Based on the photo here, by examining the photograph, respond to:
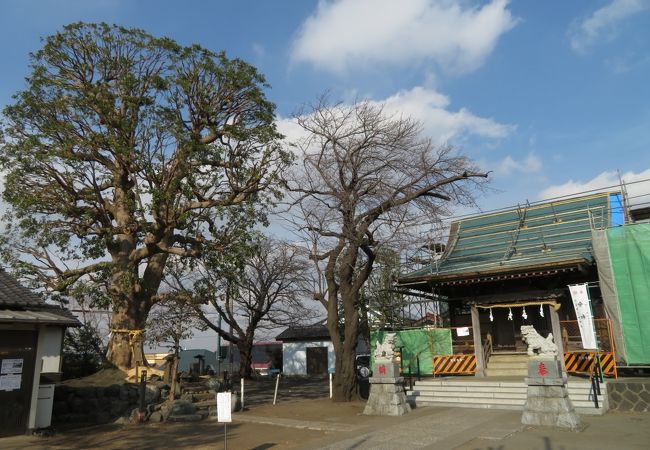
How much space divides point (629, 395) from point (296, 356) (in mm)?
27918

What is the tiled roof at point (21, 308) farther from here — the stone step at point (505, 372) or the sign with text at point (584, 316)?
the sign with text at point (584, 316)

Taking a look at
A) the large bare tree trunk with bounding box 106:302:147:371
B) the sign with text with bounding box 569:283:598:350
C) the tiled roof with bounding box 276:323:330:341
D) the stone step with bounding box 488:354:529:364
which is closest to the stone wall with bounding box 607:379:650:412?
the sign with text with bounding box 569:283:598:350

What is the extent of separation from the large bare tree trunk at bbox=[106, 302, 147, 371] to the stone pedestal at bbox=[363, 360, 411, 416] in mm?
8576

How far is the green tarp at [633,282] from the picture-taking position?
13.5m

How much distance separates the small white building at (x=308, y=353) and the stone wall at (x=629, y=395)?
24.8 m

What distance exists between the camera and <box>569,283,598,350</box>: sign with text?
1445 centimetres

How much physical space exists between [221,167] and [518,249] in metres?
12.6

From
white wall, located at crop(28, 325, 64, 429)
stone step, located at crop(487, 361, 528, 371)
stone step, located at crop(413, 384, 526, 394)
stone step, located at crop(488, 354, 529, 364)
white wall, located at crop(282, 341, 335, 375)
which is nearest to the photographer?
white wall, located at crop(28, 325, 64, 429)

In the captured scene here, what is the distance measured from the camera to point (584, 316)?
48.1ft

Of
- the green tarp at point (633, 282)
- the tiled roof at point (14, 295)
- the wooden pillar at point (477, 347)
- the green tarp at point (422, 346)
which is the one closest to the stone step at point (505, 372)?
the wooden pillar at point (477, 347)

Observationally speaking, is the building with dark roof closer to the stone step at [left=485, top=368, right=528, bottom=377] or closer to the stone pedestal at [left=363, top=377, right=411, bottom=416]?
the stone step at [left=485, top=368, right=528, bottom=377]

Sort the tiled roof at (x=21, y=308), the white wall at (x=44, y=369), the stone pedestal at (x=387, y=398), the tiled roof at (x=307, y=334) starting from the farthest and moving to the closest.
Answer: the tiled roof at (x=307, y=334)
the stone pedestal at (x=387, y=398)
the white wall at (x=44, y=369)
the tiled roof at (x=21, y=308)

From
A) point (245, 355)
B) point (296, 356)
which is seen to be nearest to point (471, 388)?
point (245, 355)

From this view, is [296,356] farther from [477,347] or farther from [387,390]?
[387,390]
